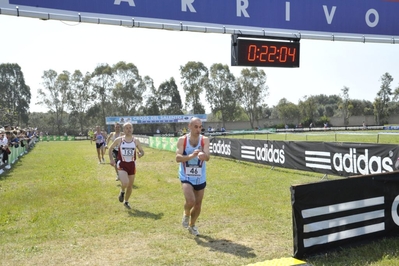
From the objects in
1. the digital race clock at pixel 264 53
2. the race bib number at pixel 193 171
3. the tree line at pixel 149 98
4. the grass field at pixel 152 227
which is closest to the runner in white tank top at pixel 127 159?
the grass field at pixel 152 227

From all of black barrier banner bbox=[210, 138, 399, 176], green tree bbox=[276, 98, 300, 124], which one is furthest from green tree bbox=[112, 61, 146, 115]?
black barrier banner bbox=[210, 138, 399, 176]

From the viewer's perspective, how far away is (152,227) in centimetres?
695

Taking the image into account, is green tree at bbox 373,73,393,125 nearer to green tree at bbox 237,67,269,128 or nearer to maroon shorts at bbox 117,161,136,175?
green tree at bbox 237,67,269,128

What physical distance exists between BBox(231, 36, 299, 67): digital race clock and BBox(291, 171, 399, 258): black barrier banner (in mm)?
3668

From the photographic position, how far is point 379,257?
4844 millimetres

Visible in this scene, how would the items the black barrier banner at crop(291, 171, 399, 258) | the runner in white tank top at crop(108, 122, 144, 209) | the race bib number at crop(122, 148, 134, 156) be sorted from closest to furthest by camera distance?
the black barrier banner at crop(291, 171, 399, 258)
the runner in white tank top at crop(108, 122, 144, 209)
the race bib number at crop(122, 148, 134, 156)

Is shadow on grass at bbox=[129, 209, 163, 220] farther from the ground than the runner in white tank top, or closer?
closer

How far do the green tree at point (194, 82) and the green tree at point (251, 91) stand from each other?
351 inches

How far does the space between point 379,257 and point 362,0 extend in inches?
261

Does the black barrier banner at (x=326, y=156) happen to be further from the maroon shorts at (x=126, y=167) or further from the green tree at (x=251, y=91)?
the green tree at (x=251, y=91)

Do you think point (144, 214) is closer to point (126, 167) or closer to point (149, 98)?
point (126, 167)

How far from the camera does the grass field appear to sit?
5219 mm

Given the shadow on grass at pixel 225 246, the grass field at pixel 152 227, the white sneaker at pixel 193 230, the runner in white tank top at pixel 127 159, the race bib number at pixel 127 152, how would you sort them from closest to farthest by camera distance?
1. the grass field at pixel 152 227
2. the shadow on grass at pixel 225 246
3. the white sneaker at pixel 193 230
4. the runner in white tank top at pixel 127 159
5. the race bib number at pixel 127 152

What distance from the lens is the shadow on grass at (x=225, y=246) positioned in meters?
5.38
